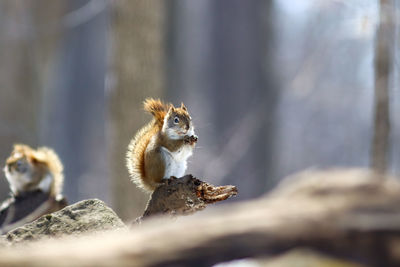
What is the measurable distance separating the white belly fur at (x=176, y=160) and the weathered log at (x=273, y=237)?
1.36 metres

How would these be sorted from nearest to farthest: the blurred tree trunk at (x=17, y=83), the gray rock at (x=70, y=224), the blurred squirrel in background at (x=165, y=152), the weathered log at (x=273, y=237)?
1. the weathered log at (x=273, y=237)
2. the gray rock at (x=70, y=224)
3. the blurred squirrel in background at (x=165, y=152)
4. the blurred tree trunk at (x=17, y=83)

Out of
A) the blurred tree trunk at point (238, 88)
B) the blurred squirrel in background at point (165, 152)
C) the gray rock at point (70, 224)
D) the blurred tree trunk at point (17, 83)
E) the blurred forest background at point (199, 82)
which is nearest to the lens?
the gray rock at point (70, 224)

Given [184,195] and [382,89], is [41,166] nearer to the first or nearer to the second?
[184,195]

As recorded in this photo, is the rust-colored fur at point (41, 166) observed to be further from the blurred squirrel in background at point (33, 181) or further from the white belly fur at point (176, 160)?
the white belly fur at point (176, 160)

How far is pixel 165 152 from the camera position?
2971mm

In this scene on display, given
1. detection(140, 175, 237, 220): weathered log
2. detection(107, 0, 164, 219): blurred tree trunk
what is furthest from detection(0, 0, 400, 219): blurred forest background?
detection(140, 175, 237, 220): weathered log

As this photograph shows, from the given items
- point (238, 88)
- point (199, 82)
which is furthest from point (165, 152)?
point (199, 82)

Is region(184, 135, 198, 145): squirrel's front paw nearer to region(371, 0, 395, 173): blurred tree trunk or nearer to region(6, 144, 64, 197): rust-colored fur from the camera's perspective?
region(6, 144, 64, 197): rust-colored fur

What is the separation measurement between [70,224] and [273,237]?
155cm

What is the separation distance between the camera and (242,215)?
1.63 metres

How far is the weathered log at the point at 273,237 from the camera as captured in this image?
4.87 feet

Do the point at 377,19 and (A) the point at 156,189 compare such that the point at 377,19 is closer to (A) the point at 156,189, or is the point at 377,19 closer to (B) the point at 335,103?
(A) the point at 156,189

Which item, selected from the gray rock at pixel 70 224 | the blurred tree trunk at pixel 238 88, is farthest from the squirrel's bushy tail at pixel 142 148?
the blurred tree trunk at pixel 238 88

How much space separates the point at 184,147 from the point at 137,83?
337 centimetres
